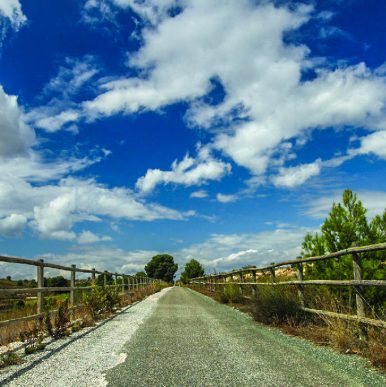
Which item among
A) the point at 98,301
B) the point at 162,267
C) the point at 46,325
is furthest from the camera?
the point at 162,267

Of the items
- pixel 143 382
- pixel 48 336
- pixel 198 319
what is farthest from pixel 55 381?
pixel 198 319

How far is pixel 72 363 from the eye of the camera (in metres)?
5.99

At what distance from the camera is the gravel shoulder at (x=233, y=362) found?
15.9 feet

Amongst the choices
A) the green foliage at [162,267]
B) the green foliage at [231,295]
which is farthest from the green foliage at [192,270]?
the green foliage at [231,295]

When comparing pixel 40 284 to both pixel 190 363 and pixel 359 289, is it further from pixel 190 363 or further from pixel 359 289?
pixel 359 289

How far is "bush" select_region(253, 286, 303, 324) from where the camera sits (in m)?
9.64

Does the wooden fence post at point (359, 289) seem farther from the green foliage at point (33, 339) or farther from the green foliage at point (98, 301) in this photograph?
the green foliage at point (98, 301)

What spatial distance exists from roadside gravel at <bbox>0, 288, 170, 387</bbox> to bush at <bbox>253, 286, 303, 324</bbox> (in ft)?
11.6

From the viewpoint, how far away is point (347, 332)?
22.4ft

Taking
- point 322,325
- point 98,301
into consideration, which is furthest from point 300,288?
point 98,301

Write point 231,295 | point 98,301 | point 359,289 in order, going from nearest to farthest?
point 359,289, point 98,301, point 231,295

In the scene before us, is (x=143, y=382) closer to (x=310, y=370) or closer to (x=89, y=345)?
(x=310, y=370)

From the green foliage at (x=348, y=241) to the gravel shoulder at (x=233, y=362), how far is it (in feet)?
6.23

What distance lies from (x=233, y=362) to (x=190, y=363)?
619 millimetres
